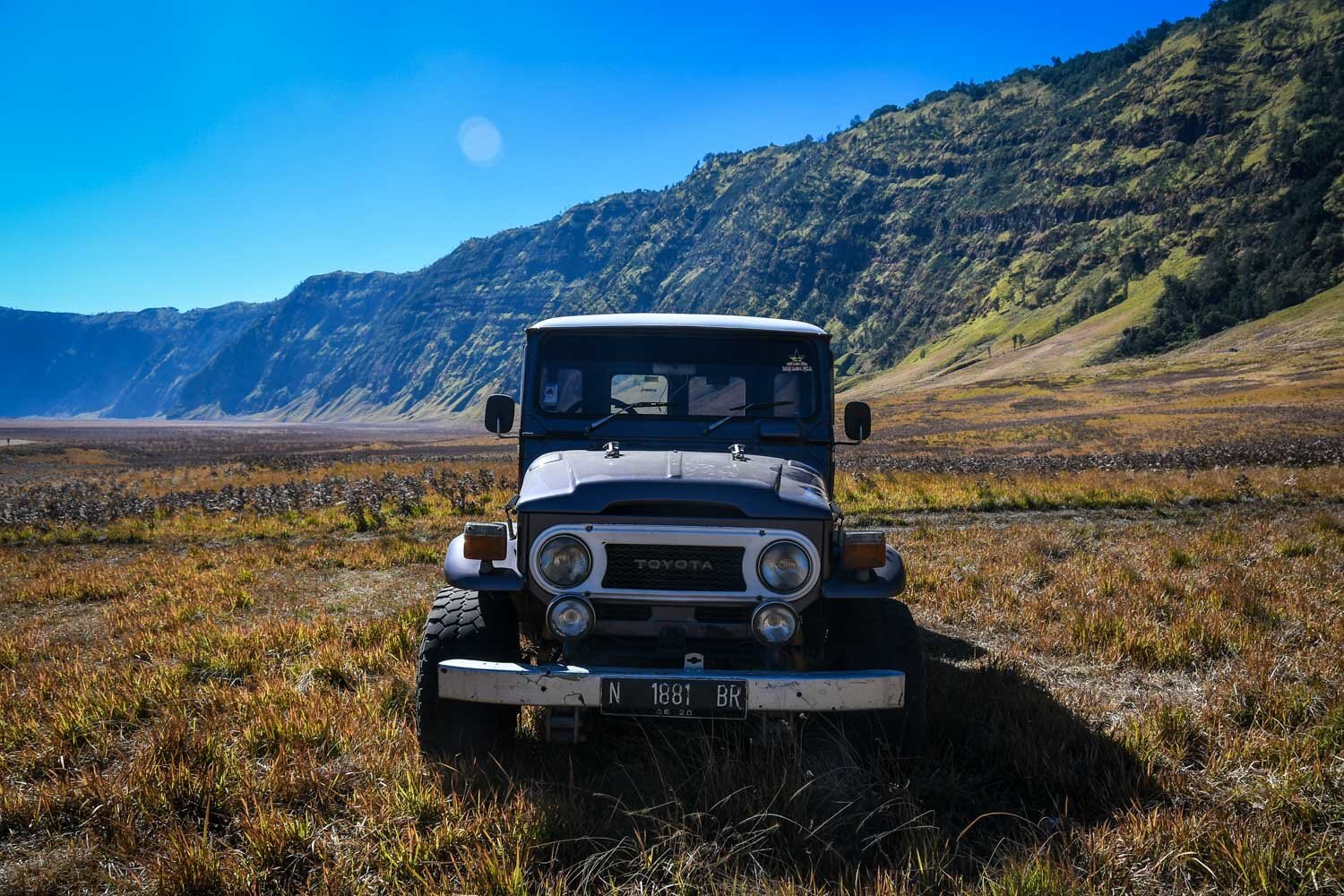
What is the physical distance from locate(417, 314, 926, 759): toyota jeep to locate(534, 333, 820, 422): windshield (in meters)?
0.79

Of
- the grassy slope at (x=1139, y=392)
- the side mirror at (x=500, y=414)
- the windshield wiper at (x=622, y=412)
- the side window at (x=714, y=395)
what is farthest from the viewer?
the grassy slope at (x=1139, y=392)

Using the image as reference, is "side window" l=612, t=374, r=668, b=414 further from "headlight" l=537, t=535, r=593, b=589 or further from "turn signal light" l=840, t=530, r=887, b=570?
"turn signal light" l=840, t=530, r=887, b=570

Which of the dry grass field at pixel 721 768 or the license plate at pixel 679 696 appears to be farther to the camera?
the license plate at pixel 679 696

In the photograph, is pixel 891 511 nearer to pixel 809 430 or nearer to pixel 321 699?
pixel 809 430

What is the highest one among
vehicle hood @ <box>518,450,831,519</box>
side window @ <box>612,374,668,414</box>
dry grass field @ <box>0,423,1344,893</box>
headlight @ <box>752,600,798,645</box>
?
side window @ <box>612,374,668,414</box>

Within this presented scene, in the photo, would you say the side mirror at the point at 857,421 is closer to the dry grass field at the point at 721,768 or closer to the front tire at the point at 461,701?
the dry grass field at the point at 721,768

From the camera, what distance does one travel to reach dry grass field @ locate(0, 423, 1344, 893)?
2.87 metres

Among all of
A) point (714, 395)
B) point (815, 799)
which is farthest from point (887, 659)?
point (714, 395)

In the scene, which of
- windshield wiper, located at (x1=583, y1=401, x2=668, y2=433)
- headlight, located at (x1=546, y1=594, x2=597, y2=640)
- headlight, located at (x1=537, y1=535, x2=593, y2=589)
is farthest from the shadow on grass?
windshield wiper, located at (x1=583, y1=401, x2=668, y2=433)

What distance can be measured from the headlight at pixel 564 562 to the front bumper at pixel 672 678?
0.44 m

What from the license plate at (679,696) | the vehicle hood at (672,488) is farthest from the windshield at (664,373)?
the license plate at (679,696)

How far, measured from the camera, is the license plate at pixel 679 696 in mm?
3246

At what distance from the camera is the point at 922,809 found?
3.45 meters

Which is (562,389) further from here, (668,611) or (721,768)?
(721,768)
